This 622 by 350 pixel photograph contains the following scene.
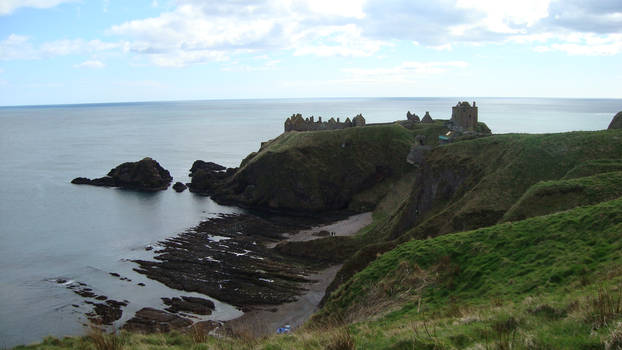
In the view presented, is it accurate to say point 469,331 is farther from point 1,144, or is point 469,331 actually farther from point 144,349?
point 1,144

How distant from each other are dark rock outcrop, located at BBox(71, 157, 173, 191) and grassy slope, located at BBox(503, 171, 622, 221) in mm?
85251

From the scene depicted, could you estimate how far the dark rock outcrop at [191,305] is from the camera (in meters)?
41.0

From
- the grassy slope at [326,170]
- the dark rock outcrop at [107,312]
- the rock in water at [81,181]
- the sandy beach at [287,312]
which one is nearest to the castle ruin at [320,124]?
the grassy slope at [326,170]

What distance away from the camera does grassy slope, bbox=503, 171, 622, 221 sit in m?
28.7

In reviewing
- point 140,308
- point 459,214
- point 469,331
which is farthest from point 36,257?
point 469,331

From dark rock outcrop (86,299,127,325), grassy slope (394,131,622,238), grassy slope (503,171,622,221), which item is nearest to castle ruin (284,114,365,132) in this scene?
grassy slope (394,131,622,238)

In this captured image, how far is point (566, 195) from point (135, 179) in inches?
3648

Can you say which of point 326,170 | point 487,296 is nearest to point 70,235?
point 326,170

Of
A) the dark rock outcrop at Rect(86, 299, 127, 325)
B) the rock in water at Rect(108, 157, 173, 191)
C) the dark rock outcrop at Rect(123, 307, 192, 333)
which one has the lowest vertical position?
the dark rock outcrop at Rect(86, 299, 127, 325)

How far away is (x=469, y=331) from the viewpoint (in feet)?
37.1

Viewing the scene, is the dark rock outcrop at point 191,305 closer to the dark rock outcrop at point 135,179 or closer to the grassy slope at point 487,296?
the grassy slope at point 487,296

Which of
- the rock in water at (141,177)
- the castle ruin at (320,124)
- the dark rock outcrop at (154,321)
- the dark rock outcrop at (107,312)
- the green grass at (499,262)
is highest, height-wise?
the castle ruin at (320,124)

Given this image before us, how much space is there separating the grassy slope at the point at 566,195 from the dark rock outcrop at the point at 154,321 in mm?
26061

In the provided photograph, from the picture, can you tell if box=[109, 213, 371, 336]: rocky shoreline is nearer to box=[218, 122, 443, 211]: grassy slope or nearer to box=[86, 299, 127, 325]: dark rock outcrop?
box=[86, 299, 127, 325]: dark rock outcrop
